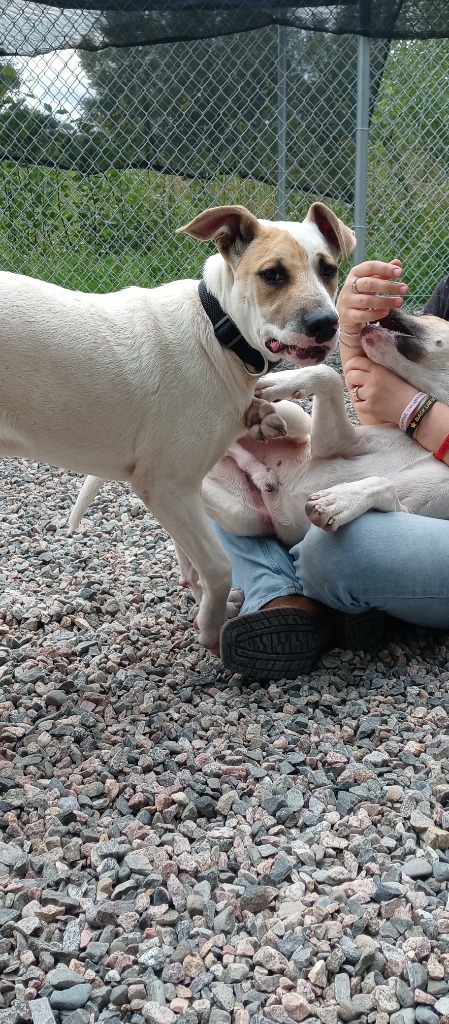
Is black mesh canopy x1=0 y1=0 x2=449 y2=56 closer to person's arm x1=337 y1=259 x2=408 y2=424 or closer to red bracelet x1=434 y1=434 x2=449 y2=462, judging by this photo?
person's arm x1=337 y1=259 x2=408 y2=424

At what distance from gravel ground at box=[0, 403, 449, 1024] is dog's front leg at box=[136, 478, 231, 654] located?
289mm

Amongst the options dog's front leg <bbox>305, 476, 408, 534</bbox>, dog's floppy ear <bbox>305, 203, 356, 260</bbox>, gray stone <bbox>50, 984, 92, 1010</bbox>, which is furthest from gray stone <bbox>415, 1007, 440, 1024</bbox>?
dog's floppy ear <bbox>305, 203, 356, 260</bbox>

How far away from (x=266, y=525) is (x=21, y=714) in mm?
1038

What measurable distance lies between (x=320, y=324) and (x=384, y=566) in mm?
691

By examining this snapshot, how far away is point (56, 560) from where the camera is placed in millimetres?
3555

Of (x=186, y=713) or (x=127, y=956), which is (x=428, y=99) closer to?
(x=186, y=713)

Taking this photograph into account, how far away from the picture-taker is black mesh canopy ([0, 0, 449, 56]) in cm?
609

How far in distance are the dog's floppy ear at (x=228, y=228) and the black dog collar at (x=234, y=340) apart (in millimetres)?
158

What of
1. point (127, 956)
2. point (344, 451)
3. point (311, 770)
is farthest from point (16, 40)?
point (127, 956)

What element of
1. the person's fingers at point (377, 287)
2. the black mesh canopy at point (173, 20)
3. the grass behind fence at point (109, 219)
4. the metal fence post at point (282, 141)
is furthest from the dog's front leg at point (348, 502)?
the black mesh canopy at point (173, 20)

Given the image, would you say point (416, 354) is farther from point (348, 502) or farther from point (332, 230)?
point (348, 502)

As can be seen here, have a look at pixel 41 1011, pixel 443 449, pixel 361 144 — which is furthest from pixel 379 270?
pixel 361 144

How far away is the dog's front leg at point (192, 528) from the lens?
2420 millimetres

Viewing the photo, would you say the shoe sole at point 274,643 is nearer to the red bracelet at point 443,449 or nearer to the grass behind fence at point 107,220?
the red bracelet at point 443,449
